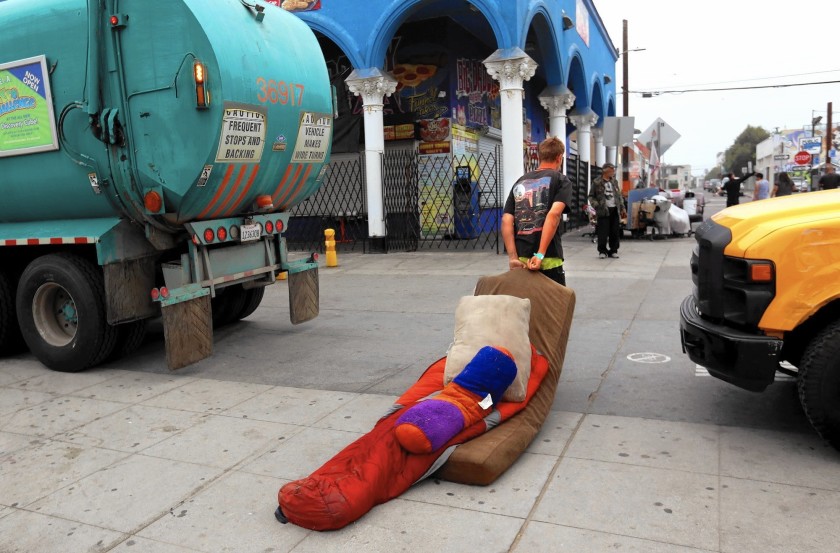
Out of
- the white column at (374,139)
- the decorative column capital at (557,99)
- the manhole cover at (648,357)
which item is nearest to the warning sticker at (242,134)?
the manhole cover at (648,357)

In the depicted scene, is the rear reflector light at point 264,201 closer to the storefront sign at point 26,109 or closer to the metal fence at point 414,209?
the storefront sign at point 26,109

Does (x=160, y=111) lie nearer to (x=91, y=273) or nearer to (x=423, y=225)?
(x=91, y=273)

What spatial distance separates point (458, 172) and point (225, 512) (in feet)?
48.5

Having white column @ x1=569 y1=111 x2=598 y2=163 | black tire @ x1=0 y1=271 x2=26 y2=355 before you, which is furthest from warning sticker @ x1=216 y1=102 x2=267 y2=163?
white column @ x1=569 y1=111 x2=598 y2=163

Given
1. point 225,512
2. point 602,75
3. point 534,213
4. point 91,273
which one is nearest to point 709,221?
point 534,213

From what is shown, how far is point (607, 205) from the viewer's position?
43.5 feet

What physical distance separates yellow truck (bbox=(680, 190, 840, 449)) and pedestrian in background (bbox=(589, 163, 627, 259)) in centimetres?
923

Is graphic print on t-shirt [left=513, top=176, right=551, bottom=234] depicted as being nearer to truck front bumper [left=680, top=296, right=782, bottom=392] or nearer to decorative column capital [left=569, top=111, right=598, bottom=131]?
truck front bumper [left=680, top=296, right=782, bottom=392]

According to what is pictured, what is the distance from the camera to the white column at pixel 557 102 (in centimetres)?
1902

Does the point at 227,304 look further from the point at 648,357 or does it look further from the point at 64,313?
the point at 648,357

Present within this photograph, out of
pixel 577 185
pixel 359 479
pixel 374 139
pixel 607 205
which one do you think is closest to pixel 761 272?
pixel 359 479

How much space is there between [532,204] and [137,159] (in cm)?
345

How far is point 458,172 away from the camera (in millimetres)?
17594

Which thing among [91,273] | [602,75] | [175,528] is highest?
[602,75]
